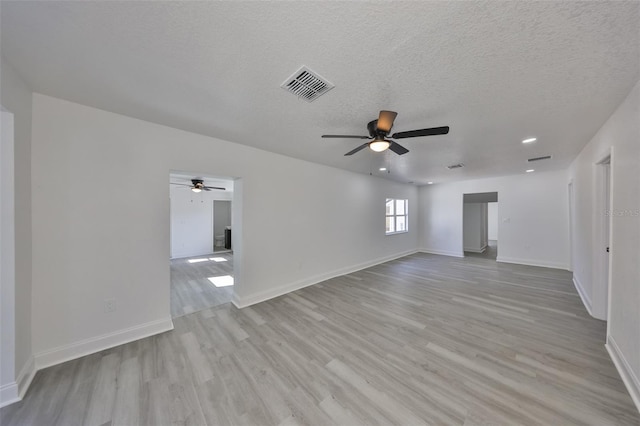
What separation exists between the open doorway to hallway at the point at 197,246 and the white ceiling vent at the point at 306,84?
110 inches

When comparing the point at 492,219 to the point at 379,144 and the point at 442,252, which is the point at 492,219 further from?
the point at 379,144

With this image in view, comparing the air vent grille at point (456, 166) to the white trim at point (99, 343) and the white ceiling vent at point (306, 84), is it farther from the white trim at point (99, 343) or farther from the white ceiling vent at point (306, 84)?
the white trim at point (99, 343)

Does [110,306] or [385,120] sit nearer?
[385,120]

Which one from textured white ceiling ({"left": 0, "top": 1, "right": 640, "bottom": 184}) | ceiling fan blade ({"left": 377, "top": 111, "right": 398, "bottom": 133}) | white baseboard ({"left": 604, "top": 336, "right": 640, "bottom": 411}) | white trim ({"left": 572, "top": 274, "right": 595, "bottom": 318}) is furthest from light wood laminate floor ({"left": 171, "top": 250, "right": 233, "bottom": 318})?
white trim ({"left": 572, "top": 274, "right": 595, "bottom": 318})

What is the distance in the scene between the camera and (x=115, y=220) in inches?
92.1

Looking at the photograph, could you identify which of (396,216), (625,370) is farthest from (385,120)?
(396,216)

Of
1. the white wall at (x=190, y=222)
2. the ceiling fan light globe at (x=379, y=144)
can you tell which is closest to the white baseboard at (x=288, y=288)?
the ceiling fan light globe at (x=379, y=144)

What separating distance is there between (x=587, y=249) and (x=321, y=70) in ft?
15.1

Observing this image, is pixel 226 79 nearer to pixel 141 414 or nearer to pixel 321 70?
pixel 321 70

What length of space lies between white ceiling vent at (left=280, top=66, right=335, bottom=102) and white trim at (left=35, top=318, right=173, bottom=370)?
304cm

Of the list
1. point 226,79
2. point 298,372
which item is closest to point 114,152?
point 226,79

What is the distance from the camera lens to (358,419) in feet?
4.91

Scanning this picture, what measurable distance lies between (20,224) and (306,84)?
2.63 m

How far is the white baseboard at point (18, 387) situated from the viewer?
5.20ft
